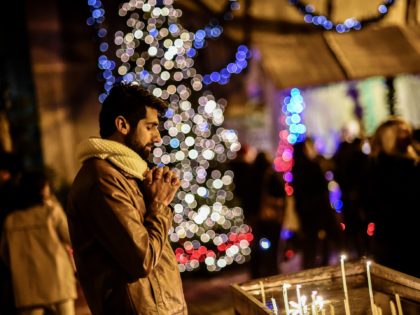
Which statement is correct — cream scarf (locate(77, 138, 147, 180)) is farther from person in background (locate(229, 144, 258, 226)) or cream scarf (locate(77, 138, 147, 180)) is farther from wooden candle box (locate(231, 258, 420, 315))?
person in background (locate(229, 144, 258, 226))

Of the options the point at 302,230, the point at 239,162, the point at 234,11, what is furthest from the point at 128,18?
the point at 302,230

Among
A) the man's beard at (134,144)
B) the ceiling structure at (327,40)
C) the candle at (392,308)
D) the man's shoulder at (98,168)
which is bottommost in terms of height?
the candle at (392,308)

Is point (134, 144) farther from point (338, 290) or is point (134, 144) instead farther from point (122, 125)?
point (338, 290)

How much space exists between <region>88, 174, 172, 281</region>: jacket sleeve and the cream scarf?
0.11 meters

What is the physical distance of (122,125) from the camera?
121 inches

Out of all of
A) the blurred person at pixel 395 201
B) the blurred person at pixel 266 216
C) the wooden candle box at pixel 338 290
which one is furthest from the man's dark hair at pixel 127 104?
the blurred person at pixel 266 216

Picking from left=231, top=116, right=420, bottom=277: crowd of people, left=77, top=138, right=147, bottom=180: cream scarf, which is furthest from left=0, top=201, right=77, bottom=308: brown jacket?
left=77, top=138, right=147, bottom=180: cream scarf

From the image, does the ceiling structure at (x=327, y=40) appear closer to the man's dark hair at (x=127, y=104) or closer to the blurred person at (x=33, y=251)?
the blurred person at (x=33, y=251)

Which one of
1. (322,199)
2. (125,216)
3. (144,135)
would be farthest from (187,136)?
(125,216)

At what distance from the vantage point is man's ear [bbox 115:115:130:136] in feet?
10.1

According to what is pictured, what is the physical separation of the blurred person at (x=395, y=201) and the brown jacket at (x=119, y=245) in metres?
3.23

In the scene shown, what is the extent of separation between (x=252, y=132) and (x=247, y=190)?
189 inches

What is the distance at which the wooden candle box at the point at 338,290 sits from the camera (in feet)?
10.6

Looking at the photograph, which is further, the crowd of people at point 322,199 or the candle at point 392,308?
the crowd of people at point 322,199
